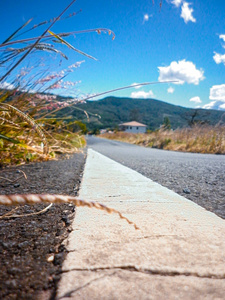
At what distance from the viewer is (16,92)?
183cm

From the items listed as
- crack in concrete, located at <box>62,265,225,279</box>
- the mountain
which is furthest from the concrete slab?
the mountain

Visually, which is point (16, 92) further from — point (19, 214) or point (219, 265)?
point (219, 265)

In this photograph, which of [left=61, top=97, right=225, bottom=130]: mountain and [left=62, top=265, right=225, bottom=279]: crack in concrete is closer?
[left=62, top=265, right=225, bottom=279]: crack in concrete

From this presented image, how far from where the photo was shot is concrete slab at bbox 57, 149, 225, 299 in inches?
15.1

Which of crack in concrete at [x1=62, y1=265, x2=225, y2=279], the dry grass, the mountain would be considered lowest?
crack in concrete at [x1=62, y1=265, x2=225, y2=279]

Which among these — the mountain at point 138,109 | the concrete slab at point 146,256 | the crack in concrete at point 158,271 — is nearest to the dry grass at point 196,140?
the concrete slab at point 146,256

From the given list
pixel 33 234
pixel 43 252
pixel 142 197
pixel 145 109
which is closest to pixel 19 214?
pixel 33 234

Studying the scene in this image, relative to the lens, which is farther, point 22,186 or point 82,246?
point 22,186

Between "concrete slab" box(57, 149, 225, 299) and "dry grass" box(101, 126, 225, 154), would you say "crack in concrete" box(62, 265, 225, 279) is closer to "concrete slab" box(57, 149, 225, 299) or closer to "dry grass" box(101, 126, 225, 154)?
"concrete slab" box(57, 149, 225, 299)

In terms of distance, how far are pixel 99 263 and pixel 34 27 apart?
1154 mm

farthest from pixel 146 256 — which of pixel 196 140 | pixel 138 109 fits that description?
pixel 138 109

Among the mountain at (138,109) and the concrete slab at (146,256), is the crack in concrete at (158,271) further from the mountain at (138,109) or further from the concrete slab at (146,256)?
the mountain at (138,109)

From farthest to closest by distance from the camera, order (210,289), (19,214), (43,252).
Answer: (19,214), (43,252), (210,289)

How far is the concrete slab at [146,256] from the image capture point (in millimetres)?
384
